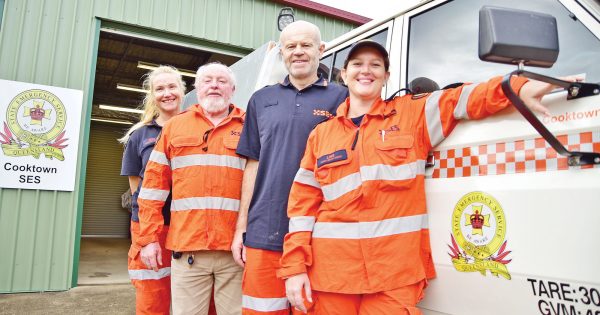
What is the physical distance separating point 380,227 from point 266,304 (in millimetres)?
737

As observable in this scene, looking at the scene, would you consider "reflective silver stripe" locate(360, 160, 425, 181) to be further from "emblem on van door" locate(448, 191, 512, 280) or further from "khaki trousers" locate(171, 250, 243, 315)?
"khaki trousers" locate(171, 250, 243, 315)

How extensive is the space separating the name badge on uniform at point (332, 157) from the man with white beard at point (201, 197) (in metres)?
0.78

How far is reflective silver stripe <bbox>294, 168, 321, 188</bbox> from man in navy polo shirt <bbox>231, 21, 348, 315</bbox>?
204 mm

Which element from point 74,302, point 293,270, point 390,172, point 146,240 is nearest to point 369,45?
point 390,172

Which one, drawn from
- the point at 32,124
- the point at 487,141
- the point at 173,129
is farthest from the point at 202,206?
the point at 32,124

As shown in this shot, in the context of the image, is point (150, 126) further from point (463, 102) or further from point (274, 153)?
point (463, 102)

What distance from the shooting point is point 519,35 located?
3.95 ft

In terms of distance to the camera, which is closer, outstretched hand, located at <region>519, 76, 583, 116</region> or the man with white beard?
Result: outstretched hand, located at <region>519, 76, 583, 116</region>

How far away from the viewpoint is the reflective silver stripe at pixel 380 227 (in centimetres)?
161

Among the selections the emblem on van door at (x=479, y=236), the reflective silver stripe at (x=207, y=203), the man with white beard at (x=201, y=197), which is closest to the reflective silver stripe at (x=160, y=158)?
the man with white beard at (x=201, y=197)

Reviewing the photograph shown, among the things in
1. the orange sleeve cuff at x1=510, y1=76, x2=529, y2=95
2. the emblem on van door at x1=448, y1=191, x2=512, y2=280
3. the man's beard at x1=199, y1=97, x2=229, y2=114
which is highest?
the man's beard at x1=199, y1=97, x2=229, y2=114

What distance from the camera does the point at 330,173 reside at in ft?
5.77

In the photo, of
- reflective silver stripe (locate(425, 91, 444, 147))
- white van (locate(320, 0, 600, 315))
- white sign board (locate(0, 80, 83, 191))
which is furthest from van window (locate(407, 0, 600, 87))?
white sign board (locate(0, 80, 83, 191))

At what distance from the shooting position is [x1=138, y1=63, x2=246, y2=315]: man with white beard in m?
2.31
